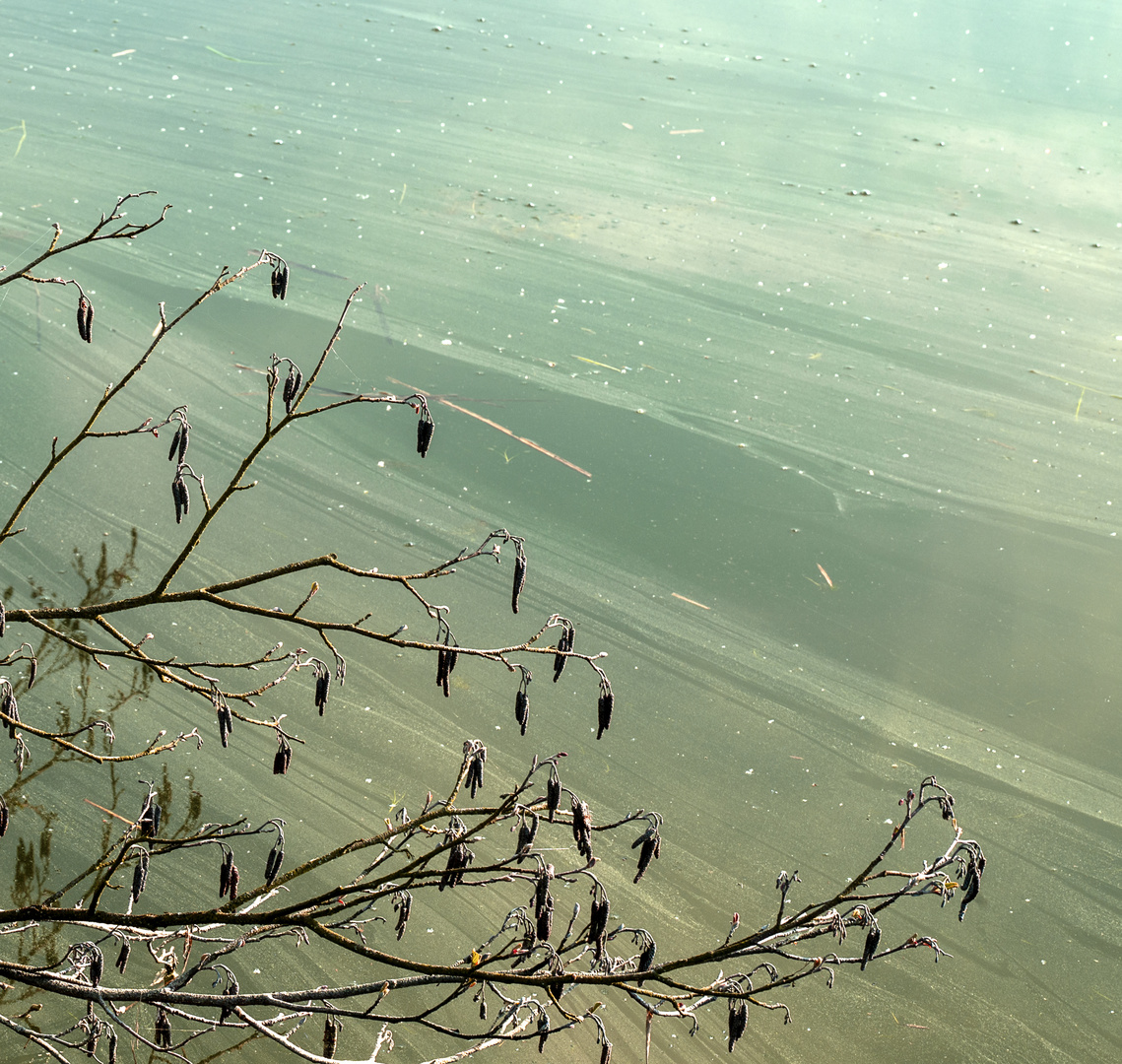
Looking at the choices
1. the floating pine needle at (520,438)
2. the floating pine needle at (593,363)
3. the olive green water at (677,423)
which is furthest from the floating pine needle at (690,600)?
the floating pine needle at (593,363)

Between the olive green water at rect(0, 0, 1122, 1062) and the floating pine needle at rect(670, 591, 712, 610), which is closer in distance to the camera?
the olive green water at rect(0, 0, 1122, 1062)

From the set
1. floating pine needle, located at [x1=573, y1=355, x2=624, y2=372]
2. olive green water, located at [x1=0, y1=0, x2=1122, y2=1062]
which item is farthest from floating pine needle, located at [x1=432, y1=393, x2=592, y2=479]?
floating pine needle, located at [x1=573, y1=355, x2=624, y2=372]

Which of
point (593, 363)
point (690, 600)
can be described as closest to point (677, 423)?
point (593, 363)

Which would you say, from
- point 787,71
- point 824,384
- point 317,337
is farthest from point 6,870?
point 787,71

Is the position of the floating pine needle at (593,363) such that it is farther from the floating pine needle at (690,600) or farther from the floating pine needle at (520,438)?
the floating pine needle at (690,600)

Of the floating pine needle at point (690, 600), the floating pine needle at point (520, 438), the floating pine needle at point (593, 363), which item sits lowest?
the floating pine needle at point (690, 600)

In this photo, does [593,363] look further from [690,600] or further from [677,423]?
[690,600]

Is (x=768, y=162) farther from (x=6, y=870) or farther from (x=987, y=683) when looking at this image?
(x=6, y=870)

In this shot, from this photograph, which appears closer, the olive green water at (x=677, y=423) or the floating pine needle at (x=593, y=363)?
the olive green water at (x=677, y=423)

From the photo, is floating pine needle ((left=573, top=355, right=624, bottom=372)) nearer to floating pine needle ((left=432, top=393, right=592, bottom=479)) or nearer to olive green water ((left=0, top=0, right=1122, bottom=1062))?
olive green water ((left=0, top=0, right=1122, bottom=1062))
